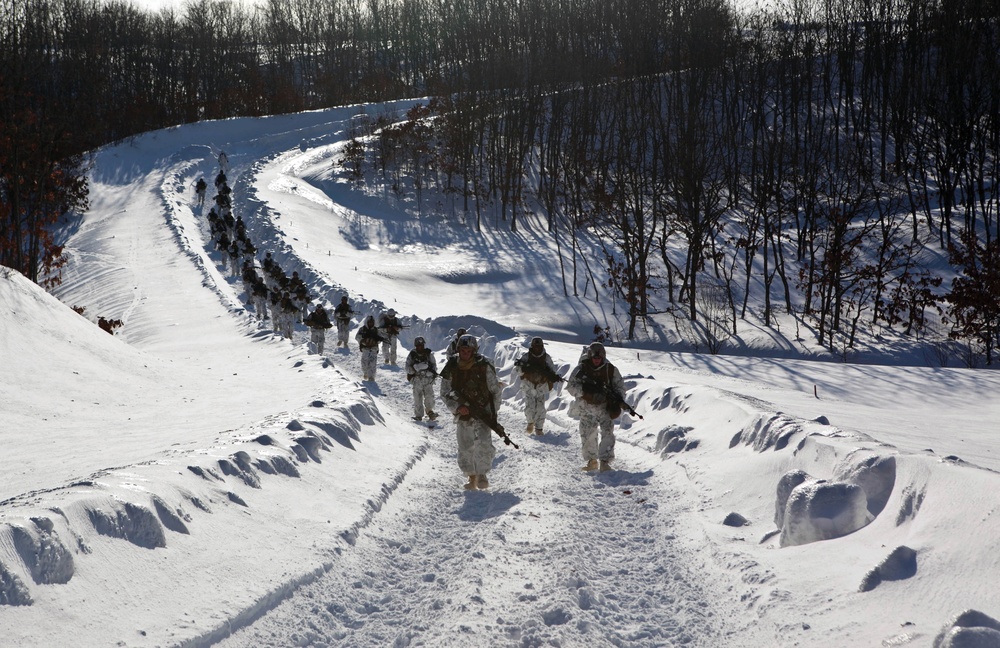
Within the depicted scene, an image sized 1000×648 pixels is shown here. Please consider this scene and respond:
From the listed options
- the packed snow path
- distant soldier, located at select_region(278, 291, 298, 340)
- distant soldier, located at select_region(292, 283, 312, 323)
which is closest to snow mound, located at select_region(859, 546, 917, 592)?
the packed snow path

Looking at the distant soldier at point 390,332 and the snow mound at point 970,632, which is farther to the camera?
the distant soldier at point 390,332

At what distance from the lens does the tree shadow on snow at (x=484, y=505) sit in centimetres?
782

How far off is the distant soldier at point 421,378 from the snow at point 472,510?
48 cm

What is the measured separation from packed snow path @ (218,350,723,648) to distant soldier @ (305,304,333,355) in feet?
39.7

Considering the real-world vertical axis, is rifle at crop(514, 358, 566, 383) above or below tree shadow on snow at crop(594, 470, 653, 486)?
above

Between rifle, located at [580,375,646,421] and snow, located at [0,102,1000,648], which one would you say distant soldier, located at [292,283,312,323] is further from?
rifle, located at [580,375,646,421]

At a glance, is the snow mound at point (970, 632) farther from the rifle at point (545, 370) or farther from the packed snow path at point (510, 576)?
the rifle at point (545, 370)

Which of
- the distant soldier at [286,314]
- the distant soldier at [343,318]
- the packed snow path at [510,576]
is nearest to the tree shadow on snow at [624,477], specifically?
the packed snow path at [510,576]

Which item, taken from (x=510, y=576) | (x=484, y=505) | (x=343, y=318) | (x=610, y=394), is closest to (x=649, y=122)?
(x=343, y=318)

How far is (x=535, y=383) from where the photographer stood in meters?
12.6

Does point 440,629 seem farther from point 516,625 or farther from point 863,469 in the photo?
point 863,469

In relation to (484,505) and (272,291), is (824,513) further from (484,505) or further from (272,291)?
(272,291)

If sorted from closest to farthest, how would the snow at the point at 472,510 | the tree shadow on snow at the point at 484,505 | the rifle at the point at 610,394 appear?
the snow at the point at 472,510, the tree shadow on snow at the point at 484,505, the rifle at the point at 610,394

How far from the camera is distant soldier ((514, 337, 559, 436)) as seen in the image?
12.6 meters
